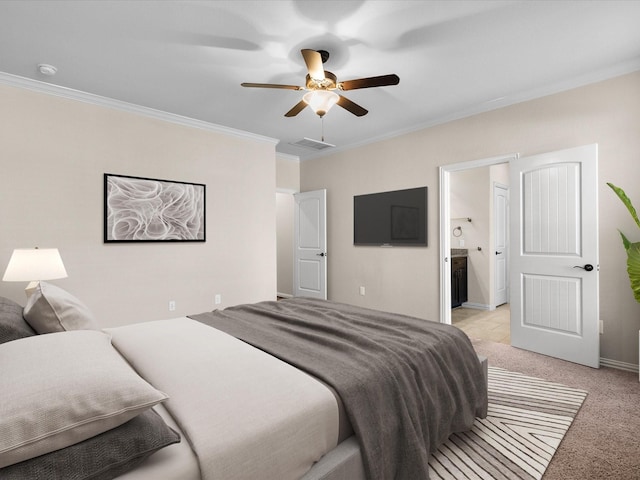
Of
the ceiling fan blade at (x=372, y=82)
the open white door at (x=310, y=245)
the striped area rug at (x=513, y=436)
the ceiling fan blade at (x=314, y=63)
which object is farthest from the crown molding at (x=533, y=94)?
the striped area rug at (x=513, y=436)

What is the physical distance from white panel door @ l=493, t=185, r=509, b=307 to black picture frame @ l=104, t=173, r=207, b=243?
15.1ft

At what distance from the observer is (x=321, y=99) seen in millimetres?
2668

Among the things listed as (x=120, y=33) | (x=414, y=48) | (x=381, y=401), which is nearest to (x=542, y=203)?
(x=414, y=48)

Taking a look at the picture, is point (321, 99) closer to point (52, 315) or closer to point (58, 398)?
A: point (52, 315)

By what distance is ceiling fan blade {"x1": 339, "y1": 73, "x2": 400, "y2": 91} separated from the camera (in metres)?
2.37

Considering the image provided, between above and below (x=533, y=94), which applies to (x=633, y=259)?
below

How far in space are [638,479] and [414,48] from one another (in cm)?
301

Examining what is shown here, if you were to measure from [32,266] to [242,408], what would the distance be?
259 centimetres

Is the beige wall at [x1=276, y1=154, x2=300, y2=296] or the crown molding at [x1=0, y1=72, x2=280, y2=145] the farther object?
the beige wall at [x1=276, y1=154, x2=300, y2=296]

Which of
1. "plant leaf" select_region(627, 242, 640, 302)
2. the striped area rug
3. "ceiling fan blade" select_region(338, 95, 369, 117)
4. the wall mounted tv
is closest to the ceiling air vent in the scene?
the wall mounted tv

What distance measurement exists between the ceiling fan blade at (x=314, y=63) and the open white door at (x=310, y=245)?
10.7 ft

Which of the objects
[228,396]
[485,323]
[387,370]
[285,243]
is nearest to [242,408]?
[228,396]

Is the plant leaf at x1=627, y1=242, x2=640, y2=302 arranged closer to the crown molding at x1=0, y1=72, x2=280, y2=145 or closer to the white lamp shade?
the crown molding at x1=0, y1=72, x2=280, y2=145

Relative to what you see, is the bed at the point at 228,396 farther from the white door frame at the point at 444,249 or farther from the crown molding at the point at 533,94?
the crown molding at the point at 533,94
